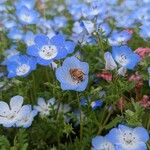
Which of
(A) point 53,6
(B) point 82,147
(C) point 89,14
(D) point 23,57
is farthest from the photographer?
(A) point 53,6

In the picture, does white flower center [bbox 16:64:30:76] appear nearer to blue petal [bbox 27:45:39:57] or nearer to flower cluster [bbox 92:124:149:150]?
blue petal [bbox 27:45:39:57]

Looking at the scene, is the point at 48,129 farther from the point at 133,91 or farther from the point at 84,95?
the point at 133,91

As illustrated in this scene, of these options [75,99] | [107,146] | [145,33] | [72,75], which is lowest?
[107,146]

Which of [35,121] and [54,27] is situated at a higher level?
[54,27]

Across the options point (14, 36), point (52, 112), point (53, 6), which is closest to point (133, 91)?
point (52, 112)

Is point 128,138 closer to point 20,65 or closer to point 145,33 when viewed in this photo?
point 20,65

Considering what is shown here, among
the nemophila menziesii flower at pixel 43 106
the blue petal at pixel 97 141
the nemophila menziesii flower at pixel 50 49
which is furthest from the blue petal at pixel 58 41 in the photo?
the blue petal at pixel 97 141

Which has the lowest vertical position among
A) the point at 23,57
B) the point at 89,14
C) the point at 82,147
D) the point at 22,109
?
the point at 82,147

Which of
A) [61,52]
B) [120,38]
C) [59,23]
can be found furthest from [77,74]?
[59,23]
